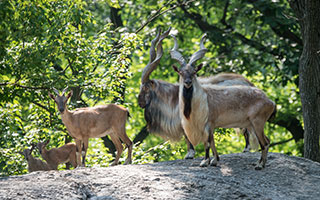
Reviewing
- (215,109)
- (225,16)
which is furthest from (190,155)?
(225,16)

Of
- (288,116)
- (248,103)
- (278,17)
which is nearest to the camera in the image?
(248,103)

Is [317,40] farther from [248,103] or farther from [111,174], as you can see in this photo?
[111,174]

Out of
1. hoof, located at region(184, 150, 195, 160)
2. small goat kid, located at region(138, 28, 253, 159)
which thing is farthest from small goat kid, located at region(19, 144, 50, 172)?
hoof, located at region(184, 150, 195, 160)

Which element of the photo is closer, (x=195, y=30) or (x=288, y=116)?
(x=288, y=116)

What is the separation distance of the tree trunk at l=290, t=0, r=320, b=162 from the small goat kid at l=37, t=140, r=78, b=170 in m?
5.46

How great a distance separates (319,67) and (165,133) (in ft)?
11.8

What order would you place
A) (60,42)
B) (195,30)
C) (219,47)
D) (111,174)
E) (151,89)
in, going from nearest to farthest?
(111,174) < (151,89) < (60,42) < (219,47) < (195,30)

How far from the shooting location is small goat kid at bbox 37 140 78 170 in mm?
12961

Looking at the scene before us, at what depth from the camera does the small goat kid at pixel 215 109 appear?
9.98 meters

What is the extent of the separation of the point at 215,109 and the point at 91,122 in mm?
2649

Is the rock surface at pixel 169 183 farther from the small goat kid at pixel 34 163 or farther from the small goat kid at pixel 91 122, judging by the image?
the small goat kid at pixel 34 163

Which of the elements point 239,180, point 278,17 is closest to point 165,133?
point 239,180

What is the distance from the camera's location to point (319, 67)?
11.6 m

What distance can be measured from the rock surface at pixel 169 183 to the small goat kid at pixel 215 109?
0.52 metres
